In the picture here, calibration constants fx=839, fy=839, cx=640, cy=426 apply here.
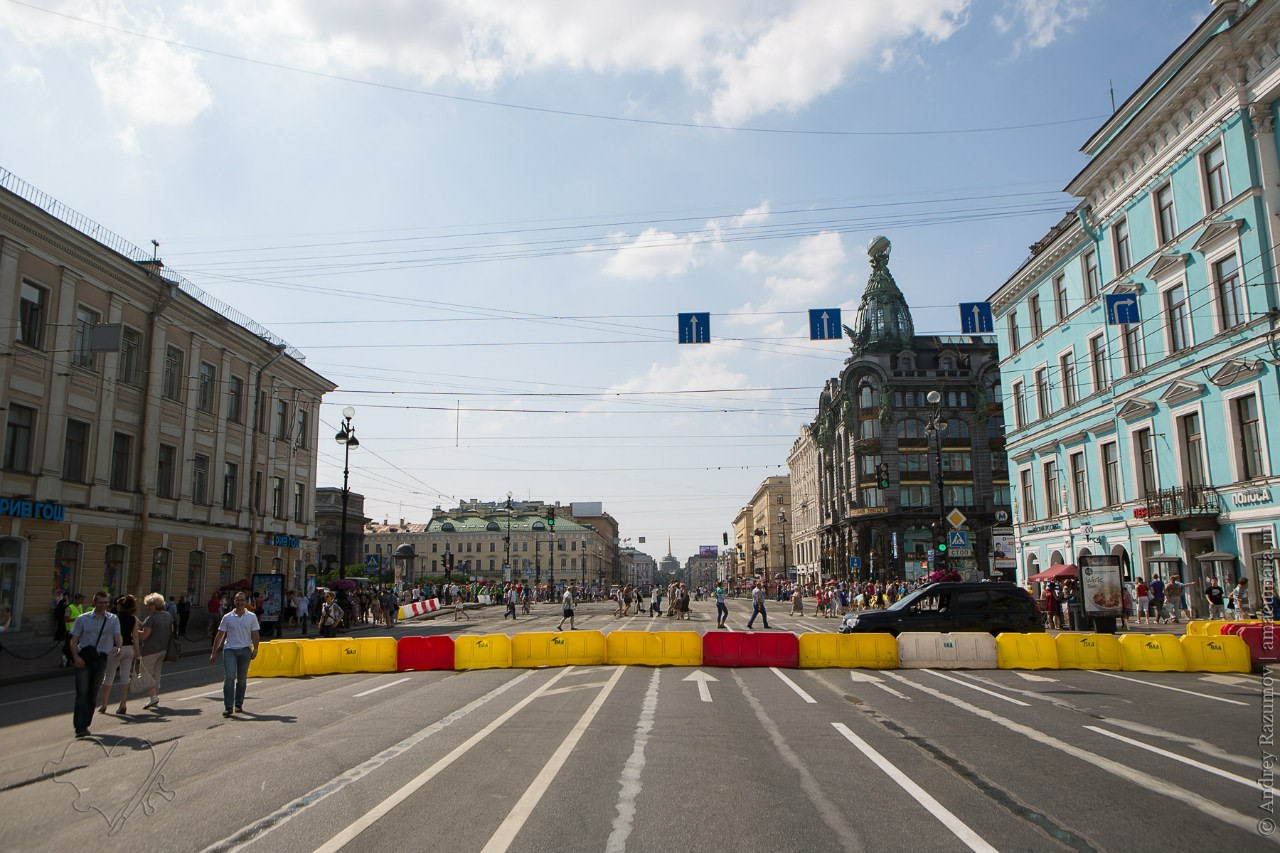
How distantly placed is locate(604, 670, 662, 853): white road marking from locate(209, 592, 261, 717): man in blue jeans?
5.68m

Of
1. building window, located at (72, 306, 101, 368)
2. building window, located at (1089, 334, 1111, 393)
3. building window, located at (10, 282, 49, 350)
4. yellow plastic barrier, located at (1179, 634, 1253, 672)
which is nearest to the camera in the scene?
yellow plastic barrier, located at (1179, 634, 1253, 672)

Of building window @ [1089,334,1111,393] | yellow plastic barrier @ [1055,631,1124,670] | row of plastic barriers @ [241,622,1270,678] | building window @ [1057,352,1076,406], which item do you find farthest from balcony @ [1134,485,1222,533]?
yellow plastic barrier @ [1055,631,1124,670]

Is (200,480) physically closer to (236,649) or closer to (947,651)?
(236,649)

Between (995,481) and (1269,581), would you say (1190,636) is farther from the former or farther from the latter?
(995,481)

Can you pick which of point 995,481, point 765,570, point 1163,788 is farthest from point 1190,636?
point 765,570

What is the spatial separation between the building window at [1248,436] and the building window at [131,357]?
35770mm

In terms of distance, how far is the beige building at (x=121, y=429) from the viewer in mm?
24547

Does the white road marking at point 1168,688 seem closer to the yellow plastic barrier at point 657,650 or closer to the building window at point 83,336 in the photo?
the yellow plastic barrier at point 657,650

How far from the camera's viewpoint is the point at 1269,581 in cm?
2288

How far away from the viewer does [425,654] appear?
17172 mm

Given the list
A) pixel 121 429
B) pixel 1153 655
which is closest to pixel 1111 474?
pixel 1153 655

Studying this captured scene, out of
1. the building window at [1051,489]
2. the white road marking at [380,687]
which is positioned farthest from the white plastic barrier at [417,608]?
the building window at [1051,489]

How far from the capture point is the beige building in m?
24.5

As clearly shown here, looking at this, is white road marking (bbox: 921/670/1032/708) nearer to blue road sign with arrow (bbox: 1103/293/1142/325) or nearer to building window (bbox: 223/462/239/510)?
blue road sign with arrow (bbox: 1103/293/1142/325)
